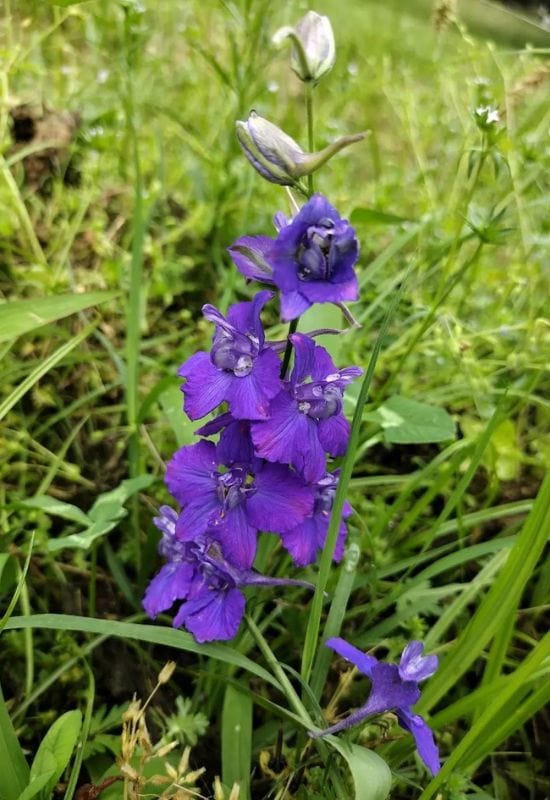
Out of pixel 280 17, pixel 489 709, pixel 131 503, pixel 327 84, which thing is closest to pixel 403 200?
pixel 280 17

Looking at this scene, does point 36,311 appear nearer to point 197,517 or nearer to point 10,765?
point 197,517

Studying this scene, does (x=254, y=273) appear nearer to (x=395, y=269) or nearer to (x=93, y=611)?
(x=93, y=611)

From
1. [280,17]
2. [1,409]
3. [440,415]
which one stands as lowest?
[1,409]

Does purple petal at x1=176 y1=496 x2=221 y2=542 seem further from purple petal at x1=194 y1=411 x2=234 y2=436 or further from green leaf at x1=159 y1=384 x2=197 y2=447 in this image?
green leaf at x1=159 y1=384 x2=197 y2=447

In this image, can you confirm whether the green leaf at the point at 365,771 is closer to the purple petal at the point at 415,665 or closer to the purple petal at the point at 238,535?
the purple petal at the point at 415,665

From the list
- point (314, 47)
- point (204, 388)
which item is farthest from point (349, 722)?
point (314, 47)

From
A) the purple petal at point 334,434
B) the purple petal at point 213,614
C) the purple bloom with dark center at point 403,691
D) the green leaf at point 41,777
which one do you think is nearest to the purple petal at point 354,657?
the purple bloom with dark center at point 403,691
